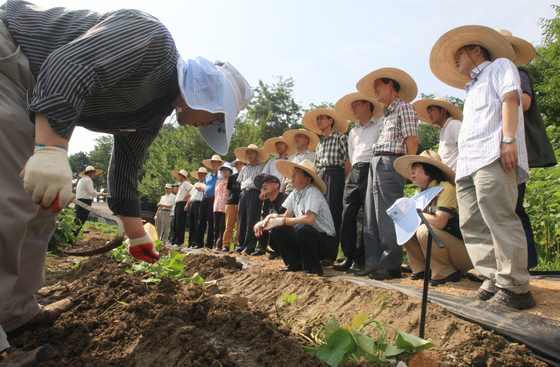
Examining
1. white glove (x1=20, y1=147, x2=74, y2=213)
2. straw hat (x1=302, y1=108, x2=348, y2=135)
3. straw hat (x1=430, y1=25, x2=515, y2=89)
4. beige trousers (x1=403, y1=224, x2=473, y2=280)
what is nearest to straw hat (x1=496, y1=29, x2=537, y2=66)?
straw hat (x1=430, y1=25, x2=515, y2=89)

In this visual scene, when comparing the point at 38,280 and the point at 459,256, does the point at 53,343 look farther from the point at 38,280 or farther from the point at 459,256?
the point at 459,256

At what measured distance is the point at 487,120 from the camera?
238 centimetres

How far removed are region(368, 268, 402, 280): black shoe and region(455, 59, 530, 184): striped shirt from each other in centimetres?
110

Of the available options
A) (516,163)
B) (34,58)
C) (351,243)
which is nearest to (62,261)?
(351,243)

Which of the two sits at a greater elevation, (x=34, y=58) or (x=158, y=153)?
(x=158, y=153)

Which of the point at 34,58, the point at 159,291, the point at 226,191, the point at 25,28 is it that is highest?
the point at 25,28

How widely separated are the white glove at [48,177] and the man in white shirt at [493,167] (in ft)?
7.38

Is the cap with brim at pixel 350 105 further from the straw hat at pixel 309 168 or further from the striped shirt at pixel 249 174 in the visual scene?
the striped shirt at pixel 249 174

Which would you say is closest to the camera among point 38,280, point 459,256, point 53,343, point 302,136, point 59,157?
point 59,157

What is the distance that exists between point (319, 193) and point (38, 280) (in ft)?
8.56

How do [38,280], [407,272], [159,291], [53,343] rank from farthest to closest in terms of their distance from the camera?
[407,272] → [159,291] → [38,280] → [53,343]

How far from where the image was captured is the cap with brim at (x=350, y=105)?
4012mm

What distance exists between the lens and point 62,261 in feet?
15.7

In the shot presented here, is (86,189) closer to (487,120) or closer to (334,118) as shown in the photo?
(334,118)
